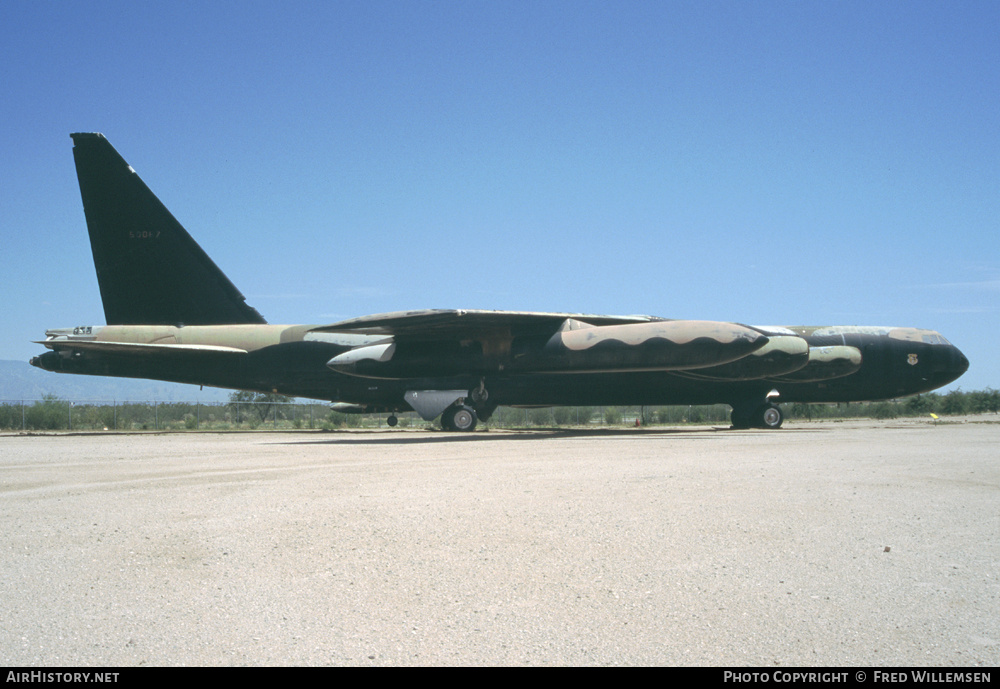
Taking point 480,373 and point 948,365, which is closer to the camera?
point 480,373

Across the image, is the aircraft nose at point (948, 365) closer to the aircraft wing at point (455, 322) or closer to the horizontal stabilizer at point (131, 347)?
the aircraft wing at point (455, 322)

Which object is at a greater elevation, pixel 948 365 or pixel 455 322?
pixel 455 322

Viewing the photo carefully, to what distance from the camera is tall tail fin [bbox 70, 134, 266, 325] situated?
21.6 m

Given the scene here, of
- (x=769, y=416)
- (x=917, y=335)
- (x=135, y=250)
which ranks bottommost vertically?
(x=769, y=416)

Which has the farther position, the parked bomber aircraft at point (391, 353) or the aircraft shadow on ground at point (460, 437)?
the parked bomber aircraft at point (391, 353)

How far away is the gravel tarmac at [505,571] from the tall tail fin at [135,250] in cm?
1487

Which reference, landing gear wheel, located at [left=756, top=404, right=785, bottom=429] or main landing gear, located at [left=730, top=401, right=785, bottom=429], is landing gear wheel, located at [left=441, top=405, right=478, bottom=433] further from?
landing gear wheel, located at [left=756, top=404, right=785, bottom=429]

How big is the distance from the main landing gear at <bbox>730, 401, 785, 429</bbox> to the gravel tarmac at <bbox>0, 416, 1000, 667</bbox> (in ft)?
49.6

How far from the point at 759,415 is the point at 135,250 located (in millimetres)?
20662

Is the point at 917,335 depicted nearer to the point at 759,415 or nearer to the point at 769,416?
the point at 769,416

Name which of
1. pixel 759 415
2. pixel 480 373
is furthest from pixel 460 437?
pixel 759 415

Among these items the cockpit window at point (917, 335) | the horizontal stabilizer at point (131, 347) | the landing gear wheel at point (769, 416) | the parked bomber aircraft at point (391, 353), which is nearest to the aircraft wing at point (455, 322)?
the parked bomber aircraft at point (391, 353)

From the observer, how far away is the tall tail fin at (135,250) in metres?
21.6

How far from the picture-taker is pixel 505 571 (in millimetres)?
4414
